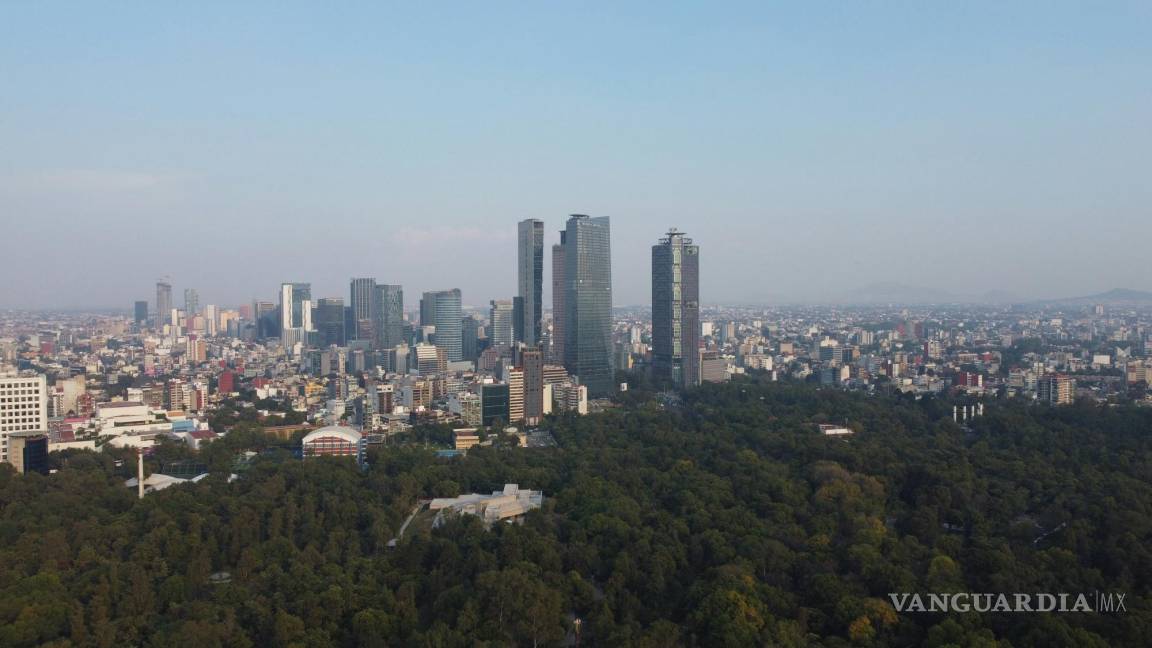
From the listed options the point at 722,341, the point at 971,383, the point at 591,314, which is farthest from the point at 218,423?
the point at 722,341

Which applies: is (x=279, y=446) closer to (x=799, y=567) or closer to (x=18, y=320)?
(x=799, y=567)

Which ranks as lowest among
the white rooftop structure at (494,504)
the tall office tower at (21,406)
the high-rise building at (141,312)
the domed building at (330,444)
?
the white rooftop structure at (494,504)

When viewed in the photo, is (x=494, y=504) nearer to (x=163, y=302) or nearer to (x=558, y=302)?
(x=558, y=302)

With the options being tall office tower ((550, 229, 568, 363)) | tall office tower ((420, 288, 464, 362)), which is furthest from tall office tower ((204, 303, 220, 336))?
tall office tower ((550, 229, 568, 363))

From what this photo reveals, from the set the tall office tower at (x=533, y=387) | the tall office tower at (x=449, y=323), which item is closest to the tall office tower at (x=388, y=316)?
the tall office tower at (x=449, y=323)

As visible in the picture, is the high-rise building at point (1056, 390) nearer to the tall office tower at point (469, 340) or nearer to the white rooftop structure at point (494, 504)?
→ the white rooftop structure at point (494, 504)

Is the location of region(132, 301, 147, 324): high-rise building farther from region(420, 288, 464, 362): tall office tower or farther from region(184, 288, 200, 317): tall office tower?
region(420, 288, 464, 362): tall office tower

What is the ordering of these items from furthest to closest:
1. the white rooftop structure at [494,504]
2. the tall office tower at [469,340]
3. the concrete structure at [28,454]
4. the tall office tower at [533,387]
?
the tall office tower at [469,340]
the tall office tower at [533,387]
the concrete structure at [28,454]
the white rooftop structure at [494,504]
